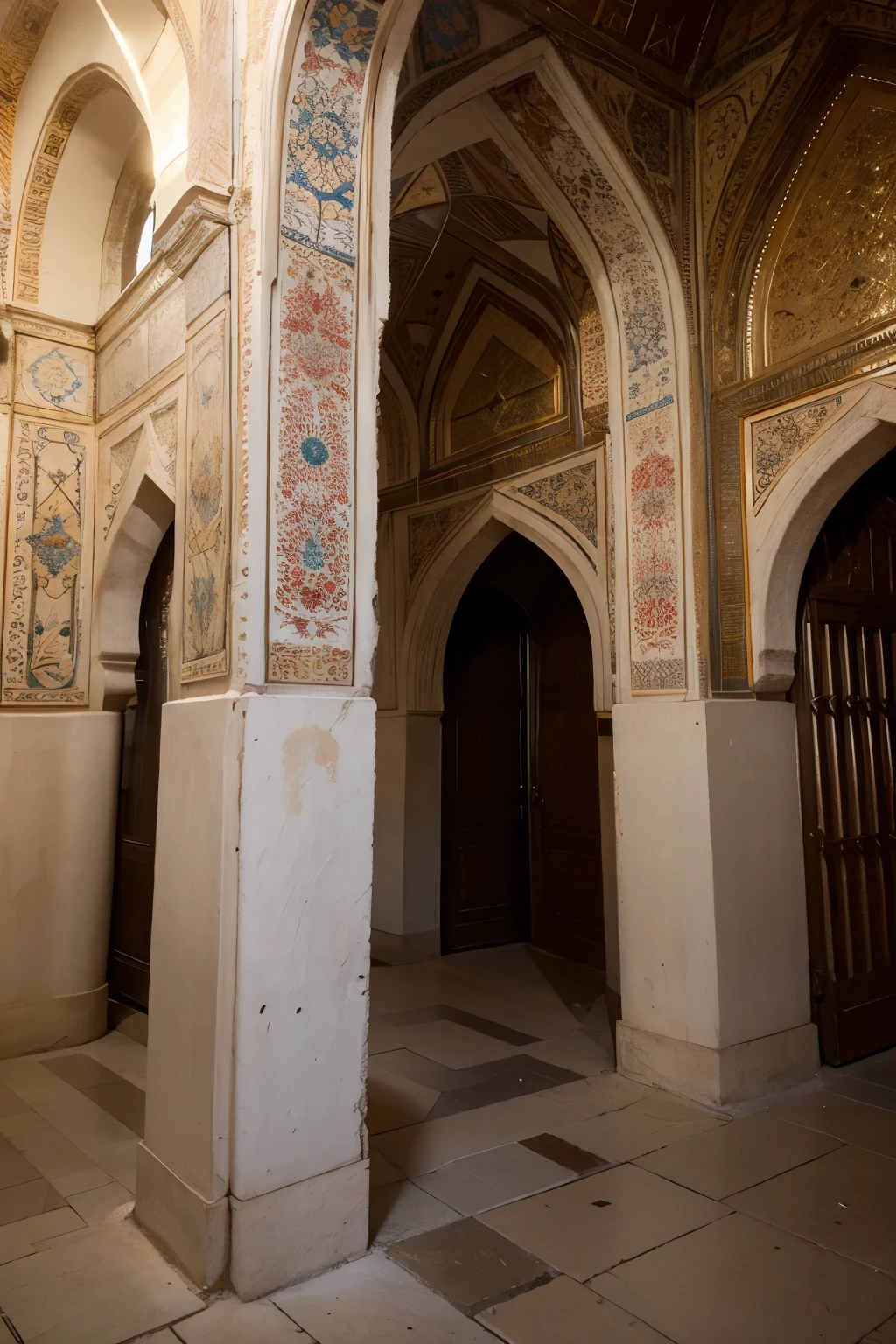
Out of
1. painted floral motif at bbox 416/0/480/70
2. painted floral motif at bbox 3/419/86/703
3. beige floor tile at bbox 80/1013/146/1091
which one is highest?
painted floral motif at bbox 416/0/480/70

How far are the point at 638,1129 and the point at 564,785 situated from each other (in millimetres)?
3515

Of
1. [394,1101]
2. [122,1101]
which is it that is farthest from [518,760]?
[122,1101]

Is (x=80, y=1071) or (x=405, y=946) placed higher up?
(x=405, y=946)

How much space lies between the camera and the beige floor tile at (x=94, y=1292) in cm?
236

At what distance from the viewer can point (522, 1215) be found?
117 inches

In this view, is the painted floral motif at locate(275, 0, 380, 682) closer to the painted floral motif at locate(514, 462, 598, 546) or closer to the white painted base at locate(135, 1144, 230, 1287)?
the white painted base at locate(135, 1144, 230, 1287)

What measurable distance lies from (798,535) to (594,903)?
11.4ft

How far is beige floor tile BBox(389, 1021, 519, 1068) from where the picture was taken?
182 inches

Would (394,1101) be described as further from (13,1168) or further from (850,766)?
(850,766)

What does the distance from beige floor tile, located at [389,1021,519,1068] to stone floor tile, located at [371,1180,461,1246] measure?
1.40 meters

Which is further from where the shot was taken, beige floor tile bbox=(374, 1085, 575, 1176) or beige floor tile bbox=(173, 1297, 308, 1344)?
beige floor tile bbox=(374, 1085, 575, 1176)

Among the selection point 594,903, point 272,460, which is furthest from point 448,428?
point 272,460

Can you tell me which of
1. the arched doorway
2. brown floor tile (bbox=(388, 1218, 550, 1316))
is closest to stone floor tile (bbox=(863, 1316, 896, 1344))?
brown floor tile (bbox=(388, 1218, 550, 1316))

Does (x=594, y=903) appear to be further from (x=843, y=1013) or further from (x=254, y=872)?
(x=254, y=872)
